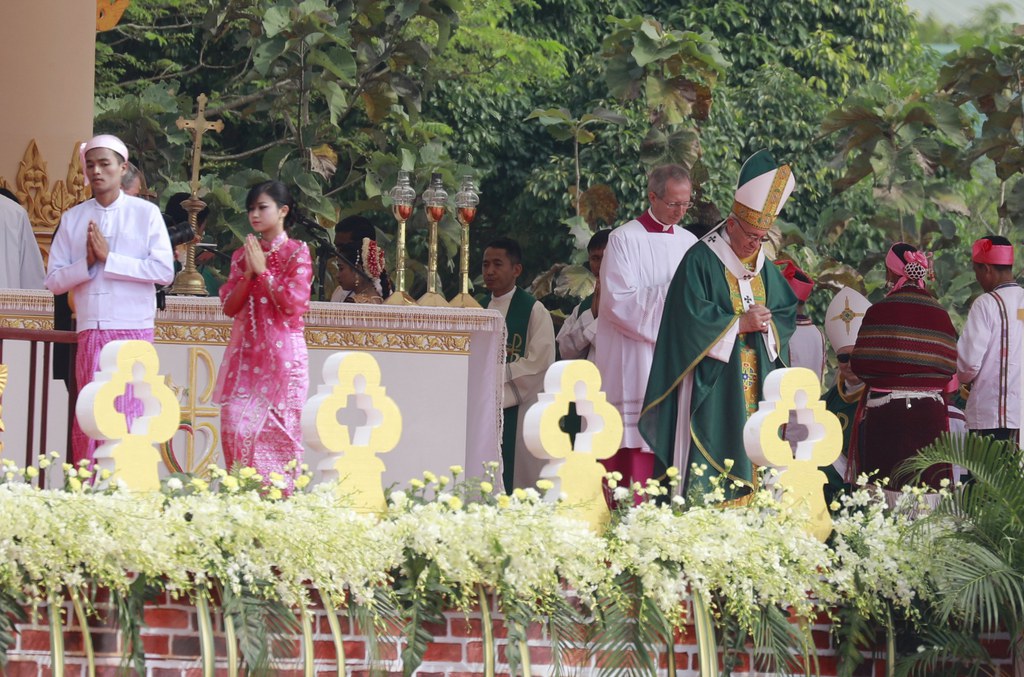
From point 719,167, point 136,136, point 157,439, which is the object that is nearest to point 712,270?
point 157,439

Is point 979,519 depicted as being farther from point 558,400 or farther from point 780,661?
point 558,400

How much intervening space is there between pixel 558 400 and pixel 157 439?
1.49m

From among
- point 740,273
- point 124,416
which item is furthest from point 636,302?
point 124,416

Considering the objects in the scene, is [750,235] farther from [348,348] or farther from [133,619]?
[133,619]

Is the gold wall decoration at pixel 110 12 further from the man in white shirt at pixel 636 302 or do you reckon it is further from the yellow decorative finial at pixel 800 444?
the yellow decorative finial at pixel 800 444

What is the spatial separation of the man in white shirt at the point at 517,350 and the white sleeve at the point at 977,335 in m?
2.36

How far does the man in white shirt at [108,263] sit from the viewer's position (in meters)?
7.76

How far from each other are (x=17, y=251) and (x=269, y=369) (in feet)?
9.43

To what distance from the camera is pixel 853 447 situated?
9.68 m

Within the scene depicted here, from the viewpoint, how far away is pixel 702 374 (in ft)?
25.8

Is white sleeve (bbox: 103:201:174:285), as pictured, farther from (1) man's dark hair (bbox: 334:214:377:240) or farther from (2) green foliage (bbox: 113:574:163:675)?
(1) man's dark hair (bbox: 334:214:377:240)

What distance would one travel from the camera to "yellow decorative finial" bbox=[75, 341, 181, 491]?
629cm

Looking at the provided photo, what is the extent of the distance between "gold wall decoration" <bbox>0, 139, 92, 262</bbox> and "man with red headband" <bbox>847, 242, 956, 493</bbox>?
4873 millimetres

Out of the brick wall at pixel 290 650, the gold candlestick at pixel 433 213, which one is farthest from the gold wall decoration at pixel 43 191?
the brick wall at pixel 290 650
